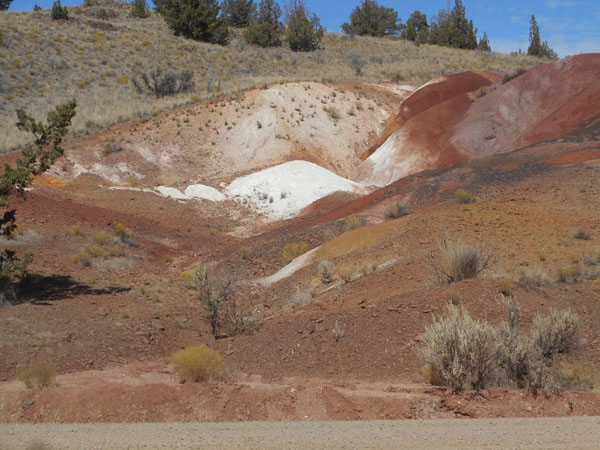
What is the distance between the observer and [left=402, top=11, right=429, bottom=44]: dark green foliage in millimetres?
70213

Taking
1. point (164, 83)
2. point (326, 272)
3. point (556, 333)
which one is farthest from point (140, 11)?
point (556, 333)

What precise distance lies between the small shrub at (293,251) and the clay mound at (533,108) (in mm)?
15906

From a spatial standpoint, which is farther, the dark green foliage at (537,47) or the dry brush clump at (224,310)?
the dark green foliage at (537,47)

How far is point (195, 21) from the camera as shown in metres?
54.9

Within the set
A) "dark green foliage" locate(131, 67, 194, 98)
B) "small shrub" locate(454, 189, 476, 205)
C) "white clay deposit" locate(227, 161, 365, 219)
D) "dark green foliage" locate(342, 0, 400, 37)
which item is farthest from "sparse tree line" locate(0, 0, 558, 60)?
"small shrub" locate(454, 189, 476, 205)

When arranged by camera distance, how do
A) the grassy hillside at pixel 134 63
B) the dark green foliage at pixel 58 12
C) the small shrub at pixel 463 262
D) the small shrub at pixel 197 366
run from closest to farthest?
the small shrub at pixel 197 366, the small shrub at pixel 463 262, the grassy hillside at pixel 134 63, the dark green foliage at pixel 58 12

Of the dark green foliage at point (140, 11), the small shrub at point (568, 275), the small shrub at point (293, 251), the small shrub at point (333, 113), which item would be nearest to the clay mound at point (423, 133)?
the small shrub at point (333, 113)

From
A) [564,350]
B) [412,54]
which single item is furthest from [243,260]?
[412,54]

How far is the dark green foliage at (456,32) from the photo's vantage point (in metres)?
64.6

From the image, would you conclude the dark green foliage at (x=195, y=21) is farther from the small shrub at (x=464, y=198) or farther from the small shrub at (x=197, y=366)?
the small shrub at (x=197, y=366)

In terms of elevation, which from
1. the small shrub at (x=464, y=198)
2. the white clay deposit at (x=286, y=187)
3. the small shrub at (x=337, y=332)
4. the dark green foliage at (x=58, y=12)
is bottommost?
the small shrub at (x=337, y=332)

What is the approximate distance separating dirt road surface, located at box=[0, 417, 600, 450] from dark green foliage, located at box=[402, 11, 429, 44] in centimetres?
6598

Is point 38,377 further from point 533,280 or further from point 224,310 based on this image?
point 533,280

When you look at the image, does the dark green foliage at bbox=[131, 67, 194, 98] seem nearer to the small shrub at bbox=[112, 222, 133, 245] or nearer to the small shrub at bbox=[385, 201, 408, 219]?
the small shrub at bbox=[112, 222, 133, 245]
